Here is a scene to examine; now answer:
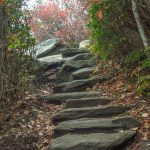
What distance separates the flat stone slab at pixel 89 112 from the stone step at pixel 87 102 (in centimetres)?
41

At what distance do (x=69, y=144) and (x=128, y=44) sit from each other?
3.22 metres

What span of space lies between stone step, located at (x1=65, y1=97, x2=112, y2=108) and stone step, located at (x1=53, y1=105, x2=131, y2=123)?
1.33 feet

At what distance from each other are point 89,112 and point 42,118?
99cm

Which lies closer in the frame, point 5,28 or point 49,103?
point 5,28

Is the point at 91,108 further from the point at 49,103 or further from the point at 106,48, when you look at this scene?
the point at 106,48

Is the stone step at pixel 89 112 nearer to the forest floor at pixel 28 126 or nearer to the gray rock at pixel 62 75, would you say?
the forest floor at pixel 28 126

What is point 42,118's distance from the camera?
7.10 m

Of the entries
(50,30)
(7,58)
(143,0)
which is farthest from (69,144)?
(50,30)

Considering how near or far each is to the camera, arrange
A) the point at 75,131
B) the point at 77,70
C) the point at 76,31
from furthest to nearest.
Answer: the point at 76,31 → the point at 77,70 → the point at 75,131

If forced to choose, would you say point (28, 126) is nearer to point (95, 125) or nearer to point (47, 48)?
point (95, 125)

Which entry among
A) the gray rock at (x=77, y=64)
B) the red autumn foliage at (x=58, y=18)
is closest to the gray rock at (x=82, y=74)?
the gray rock at (x=77, y=64)

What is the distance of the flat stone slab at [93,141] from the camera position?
5.14 m

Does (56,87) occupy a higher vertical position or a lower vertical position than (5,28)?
lower

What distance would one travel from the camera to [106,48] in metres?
8.65
